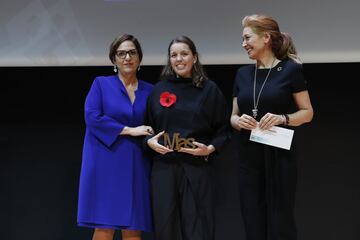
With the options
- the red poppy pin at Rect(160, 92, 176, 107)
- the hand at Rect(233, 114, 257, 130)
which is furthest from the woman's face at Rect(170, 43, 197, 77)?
the hand at Rect(233, 114, 257, 130)

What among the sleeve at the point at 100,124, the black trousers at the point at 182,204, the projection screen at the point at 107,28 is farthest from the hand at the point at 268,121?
the projection screen at the point at 107,28

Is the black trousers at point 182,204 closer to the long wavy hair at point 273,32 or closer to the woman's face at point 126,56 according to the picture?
the woman's face at point 126,56

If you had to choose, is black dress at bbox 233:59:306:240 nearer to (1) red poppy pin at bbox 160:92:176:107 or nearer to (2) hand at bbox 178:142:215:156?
(2) hand at bbox 178:142:215:156

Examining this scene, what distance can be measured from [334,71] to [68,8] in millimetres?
1681

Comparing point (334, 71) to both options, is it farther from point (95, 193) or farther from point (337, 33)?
point (95, 193)

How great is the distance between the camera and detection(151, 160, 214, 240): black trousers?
2098 mm

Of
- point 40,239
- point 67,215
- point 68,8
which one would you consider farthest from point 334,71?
point 40,239

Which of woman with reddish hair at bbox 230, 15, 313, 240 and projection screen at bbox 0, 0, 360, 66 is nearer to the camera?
woman with reddish hair at bbox 230, 15, 313, 240

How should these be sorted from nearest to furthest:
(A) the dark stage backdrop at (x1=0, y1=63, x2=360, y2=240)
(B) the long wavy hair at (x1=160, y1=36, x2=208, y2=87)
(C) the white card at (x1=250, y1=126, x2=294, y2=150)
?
(C) the white card at (x1=250, y1=126, x2=294, y2=150)
(B) the long wavy hair at (x1=160, y1=36, x2=208, y2=87)
(A) the dark stage backdrop at (x1=0, y1=63, x2=360, y2=240)

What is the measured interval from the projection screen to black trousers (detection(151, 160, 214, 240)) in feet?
2.76

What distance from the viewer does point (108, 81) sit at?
2334mm

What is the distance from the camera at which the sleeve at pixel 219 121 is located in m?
2.16

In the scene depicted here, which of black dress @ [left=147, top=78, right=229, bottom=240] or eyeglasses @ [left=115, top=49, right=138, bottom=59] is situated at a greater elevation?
eyeglasses @ [left=115, top=49, right=138, bottom=59]

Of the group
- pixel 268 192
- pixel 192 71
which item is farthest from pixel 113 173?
pixel 268 192
